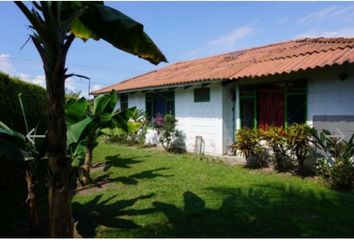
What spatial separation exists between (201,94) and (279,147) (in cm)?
513

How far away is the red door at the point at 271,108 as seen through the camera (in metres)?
11.3

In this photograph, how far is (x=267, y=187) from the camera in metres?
8.34

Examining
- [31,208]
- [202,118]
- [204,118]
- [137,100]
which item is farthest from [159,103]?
[31,208]

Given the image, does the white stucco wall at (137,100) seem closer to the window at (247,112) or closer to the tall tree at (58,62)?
the window at (247,112)

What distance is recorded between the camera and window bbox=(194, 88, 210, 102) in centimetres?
1415

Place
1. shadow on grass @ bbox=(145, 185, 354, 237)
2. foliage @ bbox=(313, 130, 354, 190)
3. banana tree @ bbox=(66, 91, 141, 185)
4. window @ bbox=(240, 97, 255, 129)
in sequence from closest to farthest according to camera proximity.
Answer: shadow on grass @ bbox=(145, 185, 354, 237)
banana tree @ bbox=(66, 91, 141, 185)
foliage @ bbox=(313, 130, 354, 190)
window @ bbox=(240, 97, 255, 129)

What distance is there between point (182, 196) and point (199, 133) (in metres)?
6.94

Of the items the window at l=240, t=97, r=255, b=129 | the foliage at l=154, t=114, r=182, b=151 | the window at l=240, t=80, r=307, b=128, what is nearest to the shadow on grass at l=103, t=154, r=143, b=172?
the foliage at l=154, t=114, r=182, b=151

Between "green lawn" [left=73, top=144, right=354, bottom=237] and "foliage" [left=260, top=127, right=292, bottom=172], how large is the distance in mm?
483

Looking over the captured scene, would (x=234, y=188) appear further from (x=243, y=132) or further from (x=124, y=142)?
(x=124, y=142)

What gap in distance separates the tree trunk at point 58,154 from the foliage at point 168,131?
10786 millimetres

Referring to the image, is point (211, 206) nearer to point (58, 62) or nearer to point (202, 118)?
point (58, 62)

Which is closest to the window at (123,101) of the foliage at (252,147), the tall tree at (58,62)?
the foliage at (252,147)

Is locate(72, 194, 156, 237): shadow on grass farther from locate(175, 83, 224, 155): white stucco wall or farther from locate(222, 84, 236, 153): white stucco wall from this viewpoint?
locate(175, 83, 224, 155): white stucco wall
